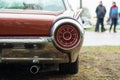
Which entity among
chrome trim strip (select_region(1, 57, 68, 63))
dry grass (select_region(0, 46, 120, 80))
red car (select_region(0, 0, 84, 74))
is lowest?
dry grass (select_region(0, 46, 120, 80))

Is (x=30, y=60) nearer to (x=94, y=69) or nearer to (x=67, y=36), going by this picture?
(x=67, y=36)

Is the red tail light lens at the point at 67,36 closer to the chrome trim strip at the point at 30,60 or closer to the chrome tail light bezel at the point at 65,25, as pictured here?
the chrome tail light bezel at the point at 65,25

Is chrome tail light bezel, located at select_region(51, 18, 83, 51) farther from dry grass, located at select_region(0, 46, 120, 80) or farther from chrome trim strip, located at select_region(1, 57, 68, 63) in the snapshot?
dry grass, located at select_region(0, 46, 120, 80)

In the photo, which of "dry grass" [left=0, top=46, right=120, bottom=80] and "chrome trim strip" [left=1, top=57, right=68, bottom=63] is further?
"dry grass" [left=0, top=46, right=120, bottom=80]

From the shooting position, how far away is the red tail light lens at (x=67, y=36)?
15.2ft

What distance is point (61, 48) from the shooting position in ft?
15.3

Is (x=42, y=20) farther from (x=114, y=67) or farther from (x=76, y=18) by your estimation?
(x=114, y=67)

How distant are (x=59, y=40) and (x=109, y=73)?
1715mm

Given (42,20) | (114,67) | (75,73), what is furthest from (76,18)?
(114,67)

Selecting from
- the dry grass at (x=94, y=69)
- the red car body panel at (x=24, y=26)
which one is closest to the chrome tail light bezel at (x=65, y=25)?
the red car body panel at (x=24, y=26)

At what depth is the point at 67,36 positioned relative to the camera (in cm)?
465

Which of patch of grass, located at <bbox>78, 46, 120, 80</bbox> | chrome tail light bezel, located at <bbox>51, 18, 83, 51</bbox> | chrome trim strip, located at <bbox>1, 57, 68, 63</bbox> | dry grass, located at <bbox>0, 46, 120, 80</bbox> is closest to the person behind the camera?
chrome tail light bezel, located at <bbox>51, 18, 83, 51</bbox>

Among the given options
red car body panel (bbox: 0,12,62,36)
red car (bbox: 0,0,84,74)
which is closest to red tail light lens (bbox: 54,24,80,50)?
red car (bbox: 0,0,84,74)

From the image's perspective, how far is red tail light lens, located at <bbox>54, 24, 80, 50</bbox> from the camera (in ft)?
15.2
